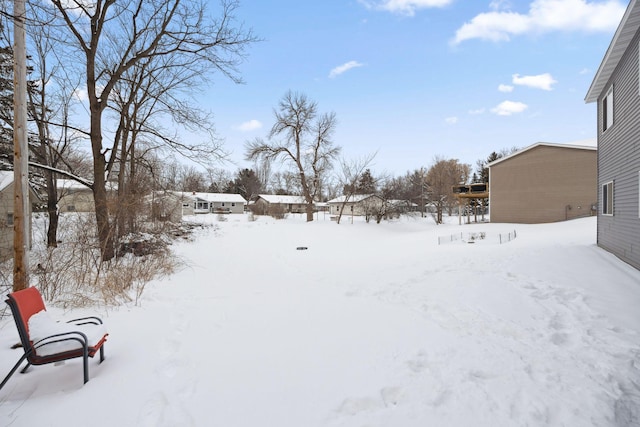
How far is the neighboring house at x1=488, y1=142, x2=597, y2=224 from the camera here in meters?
20.5

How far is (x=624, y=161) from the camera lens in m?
8.27

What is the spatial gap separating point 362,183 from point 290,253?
15.1 m

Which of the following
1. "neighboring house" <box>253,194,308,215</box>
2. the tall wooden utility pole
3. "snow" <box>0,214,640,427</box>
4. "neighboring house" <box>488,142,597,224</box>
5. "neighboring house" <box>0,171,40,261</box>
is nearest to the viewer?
"snow" <box>0,214,640,427</box>

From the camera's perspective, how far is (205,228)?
2281 cm

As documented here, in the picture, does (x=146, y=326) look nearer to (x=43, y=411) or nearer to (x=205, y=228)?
(x=43, y=411)

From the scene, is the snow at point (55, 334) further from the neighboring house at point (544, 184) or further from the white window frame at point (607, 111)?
the neighboring house at point (544, 184)

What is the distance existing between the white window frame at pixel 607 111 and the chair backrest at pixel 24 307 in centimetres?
1396

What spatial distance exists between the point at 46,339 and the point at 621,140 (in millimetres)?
12738

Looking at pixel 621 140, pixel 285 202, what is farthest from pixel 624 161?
pixel 285 202

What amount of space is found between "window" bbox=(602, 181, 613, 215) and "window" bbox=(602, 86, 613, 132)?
189cm

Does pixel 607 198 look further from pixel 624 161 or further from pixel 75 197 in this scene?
pixel 75 197

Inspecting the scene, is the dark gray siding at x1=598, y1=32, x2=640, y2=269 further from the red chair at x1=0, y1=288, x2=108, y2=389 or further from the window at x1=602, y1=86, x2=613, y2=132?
the red chair at x1=0, y1=288, x2=108, y2=389

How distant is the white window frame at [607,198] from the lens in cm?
955

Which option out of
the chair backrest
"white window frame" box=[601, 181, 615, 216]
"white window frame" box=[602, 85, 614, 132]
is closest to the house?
the chair backrest
